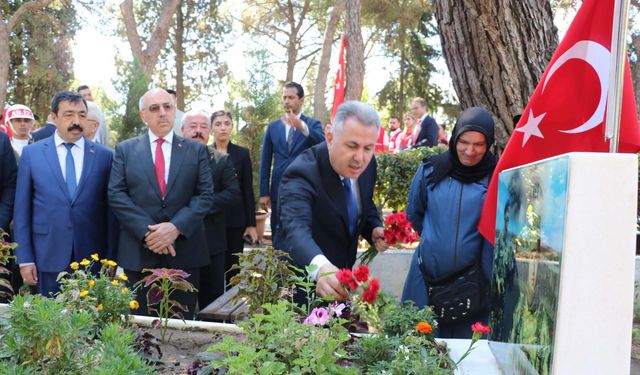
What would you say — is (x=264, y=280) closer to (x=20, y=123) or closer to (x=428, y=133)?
(x=20, y=123)

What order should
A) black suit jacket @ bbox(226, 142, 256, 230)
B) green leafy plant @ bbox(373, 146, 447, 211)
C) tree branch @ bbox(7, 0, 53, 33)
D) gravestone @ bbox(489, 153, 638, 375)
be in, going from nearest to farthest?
gravestone @ bbox(489, 153, 638, 375), black suit jacket @ bbox(226, 142, 256, 230), green leafy plant @ bbox(373, 146, 447, 211), tree branch @ bbox(7, 0, 53, 33)

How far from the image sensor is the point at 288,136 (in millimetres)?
6766

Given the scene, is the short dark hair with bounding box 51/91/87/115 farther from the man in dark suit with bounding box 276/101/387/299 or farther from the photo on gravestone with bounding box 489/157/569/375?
the photo on gravestone with bounding box 489/157/569/375

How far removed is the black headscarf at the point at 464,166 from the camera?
10.3 feet

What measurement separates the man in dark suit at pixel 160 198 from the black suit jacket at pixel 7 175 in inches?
39.5

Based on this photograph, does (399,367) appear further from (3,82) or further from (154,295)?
(3,82)

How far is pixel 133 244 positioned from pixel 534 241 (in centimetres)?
284

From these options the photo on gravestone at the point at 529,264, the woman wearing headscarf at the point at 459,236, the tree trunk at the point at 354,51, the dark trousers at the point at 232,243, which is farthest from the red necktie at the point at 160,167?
the tree trunk at the point at 354,51

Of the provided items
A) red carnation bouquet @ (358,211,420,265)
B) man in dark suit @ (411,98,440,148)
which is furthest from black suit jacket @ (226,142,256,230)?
man in dark suit @ (411,98,440,148)

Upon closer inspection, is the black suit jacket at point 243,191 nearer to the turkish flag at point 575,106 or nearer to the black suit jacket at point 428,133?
the turkish flag at point 575,106

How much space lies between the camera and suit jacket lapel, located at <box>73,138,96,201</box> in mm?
4145

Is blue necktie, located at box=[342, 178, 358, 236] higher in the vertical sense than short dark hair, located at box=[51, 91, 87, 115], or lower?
lower

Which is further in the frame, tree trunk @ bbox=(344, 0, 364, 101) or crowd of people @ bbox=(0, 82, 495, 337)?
tree trunk @ bbox=(344, 0, 364, 101)

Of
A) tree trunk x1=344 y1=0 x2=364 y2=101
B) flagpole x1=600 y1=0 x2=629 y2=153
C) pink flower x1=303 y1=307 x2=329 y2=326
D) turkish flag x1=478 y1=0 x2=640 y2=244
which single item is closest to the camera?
pink flower x1=303 y1=307 x2=329 y2=326
